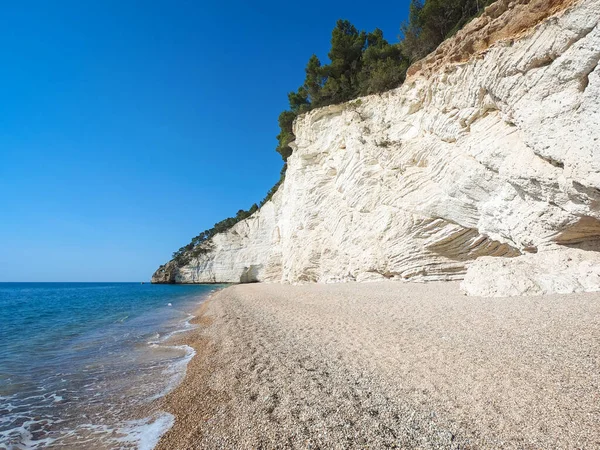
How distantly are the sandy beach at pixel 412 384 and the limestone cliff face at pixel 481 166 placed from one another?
3381 millimetres

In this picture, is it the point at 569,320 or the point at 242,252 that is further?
the point at 242,252

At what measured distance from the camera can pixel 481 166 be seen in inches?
463

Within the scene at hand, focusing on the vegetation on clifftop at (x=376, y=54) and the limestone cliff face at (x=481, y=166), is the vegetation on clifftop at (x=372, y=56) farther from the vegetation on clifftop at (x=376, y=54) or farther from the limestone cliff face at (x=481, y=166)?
the limestone cliff face at (x=481, y=166)

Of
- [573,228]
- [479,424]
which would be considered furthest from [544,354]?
[573,228]

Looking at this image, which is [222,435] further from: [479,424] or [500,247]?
[500,247]

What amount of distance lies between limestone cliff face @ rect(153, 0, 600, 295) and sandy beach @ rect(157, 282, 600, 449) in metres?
3.38

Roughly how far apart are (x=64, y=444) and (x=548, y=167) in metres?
13.2

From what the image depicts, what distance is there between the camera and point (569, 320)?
18.5 feet

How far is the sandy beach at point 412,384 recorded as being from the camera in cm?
318

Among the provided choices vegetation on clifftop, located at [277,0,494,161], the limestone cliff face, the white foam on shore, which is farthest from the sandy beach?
vegetation on clifftop, located at [277,0,494,161]

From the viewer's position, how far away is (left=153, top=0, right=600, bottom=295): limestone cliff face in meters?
8.38

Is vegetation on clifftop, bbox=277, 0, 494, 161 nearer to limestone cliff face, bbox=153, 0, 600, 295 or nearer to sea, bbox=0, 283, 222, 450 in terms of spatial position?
limestone cliff face, bbox=153, 0, 600, 295

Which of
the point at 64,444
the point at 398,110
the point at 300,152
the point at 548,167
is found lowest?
the point at 64,444

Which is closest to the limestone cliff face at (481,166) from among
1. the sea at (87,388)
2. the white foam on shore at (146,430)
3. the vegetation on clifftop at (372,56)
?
the vegetation on clifftop at (372,56)
